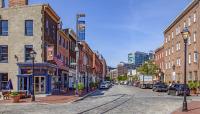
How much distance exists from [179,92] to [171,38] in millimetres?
37417

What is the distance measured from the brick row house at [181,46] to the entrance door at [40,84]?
24.1 metres

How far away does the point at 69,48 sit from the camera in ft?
219

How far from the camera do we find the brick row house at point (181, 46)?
196ft

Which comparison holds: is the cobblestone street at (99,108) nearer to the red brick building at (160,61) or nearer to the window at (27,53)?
the window at (27,53)

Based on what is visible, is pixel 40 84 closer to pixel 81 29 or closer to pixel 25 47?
pixel 25 47

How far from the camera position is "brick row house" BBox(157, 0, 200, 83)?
196 ft

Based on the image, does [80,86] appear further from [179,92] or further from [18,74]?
[179,92]

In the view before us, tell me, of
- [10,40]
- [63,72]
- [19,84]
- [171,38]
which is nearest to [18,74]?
[19,84]

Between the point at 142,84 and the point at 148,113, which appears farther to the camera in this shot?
the point at 142,84

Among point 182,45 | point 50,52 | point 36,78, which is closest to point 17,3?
point 50,52

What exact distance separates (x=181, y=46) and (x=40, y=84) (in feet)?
114

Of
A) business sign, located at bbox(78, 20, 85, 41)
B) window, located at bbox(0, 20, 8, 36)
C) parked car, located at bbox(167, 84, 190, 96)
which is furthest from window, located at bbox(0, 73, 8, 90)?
parked car, located at bbox(167, 84, 190, 96)

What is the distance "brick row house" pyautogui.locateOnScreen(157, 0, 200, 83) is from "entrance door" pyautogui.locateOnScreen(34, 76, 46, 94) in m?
24.1

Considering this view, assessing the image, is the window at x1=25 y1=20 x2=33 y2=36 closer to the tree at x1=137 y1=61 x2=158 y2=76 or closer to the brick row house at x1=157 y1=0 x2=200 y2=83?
the brick row house at x1=157 y1=0 x2=200 y2=83
